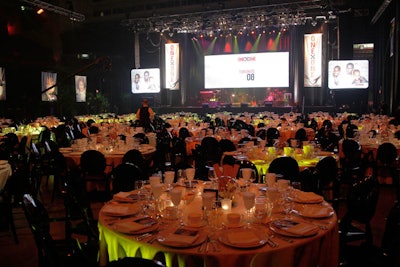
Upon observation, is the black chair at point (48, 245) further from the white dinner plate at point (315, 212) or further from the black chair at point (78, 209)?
the white dinner plate at point (315, 212)

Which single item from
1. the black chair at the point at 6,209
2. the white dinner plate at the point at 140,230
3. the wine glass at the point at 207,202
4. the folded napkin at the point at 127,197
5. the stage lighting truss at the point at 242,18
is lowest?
the black chair at the point at 6,209

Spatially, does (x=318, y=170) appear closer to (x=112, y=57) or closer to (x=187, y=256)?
(x=187, y=256)

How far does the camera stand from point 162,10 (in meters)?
19.8

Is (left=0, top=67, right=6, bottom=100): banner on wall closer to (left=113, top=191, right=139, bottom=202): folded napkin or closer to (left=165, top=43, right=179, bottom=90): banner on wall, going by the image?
(left=165, top=43, right=179, bottom=90): banner on wall

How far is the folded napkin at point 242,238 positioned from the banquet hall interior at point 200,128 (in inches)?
1.2

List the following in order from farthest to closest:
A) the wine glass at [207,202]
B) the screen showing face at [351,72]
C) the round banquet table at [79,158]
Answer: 1. the screen showing face at [351,72]
2. the round banquet table at [79,158]
3. the wine glass at [207,202]

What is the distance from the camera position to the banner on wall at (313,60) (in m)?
17.6

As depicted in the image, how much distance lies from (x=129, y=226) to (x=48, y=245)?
1.57 ft

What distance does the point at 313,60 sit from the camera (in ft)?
57.8

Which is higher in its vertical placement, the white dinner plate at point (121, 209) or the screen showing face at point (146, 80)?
the screen showing face at point (146, 80)

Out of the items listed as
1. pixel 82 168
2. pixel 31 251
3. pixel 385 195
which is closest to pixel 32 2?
pixel 82 168

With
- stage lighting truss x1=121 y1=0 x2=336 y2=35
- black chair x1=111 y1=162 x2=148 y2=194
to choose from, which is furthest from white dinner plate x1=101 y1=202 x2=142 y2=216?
stage lighting truss x1=121 y1=0 x2=336 y2=35

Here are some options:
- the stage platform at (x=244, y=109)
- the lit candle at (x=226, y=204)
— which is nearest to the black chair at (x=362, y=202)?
the lit candle at (x=226, y=204)

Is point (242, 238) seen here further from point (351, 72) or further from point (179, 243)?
point (351, 72)
